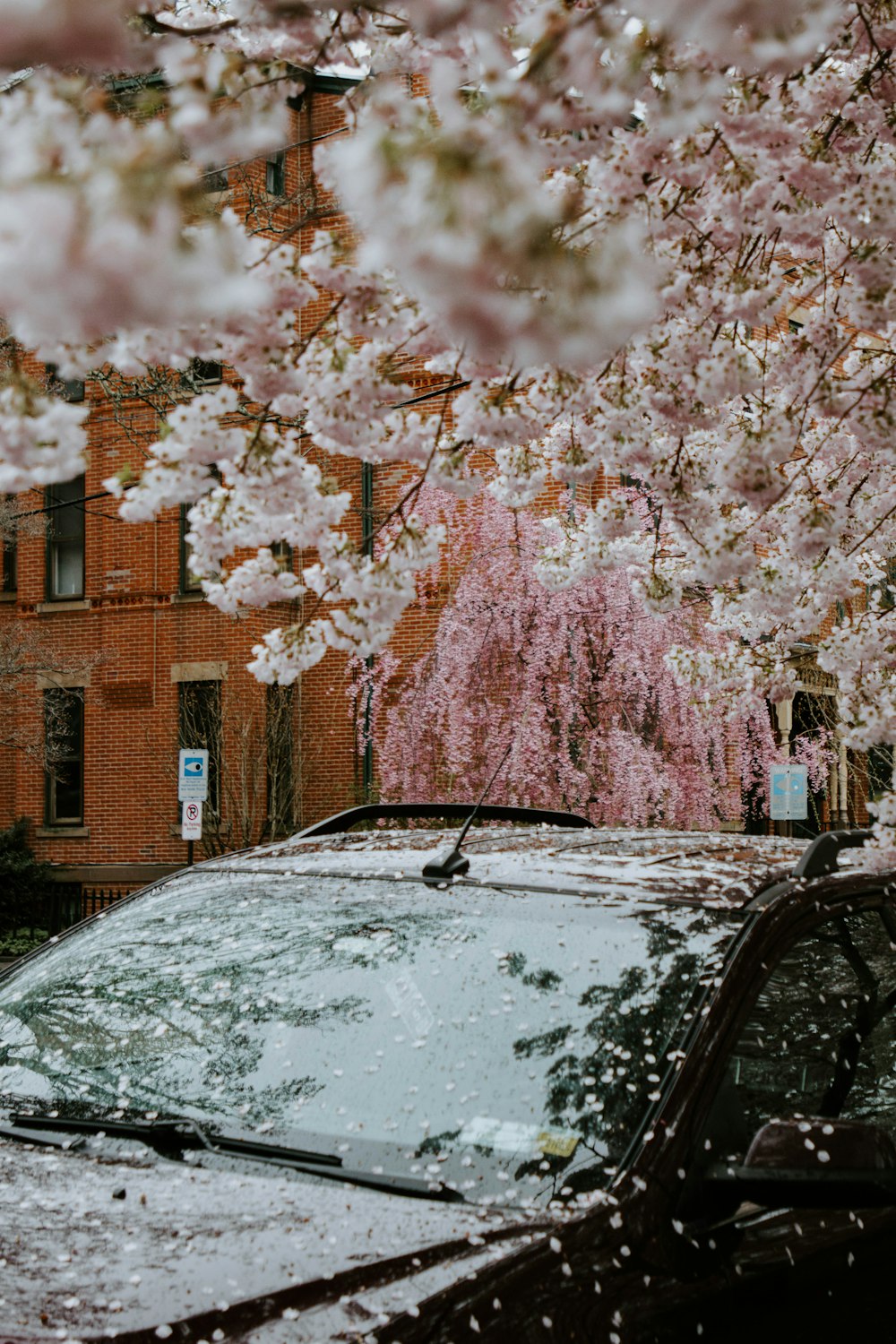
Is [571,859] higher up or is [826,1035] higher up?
[571,859]

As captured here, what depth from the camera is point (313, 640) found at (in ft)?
14.2

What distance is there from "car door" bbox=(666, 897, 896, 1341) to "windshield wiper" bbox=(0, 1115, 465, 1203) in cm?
46

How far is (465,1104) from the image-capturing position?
9.13ft

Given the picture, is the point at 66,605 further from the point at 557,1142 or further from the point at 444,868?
the point at 557,1142

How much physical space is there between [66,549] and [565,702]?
13.6 metres

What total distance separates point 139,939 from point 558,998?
3.46ft

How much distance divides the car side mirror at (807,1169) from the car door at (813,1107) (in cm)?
3

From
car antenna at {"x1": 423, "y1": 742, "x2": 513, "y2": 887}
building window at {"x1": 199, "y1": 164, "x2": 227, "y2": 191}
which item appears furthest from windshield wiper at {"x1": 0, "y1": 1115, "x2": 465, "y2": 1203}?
building window at {"x1": 199, "y1": 164, "x2": 227, "y2": 191}

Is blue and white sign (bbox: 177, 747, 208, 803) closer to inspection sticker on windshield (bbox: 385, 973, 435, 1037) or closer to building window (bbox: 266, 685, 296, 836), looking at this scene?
building window (bbox: 266, 685, 296, 836)

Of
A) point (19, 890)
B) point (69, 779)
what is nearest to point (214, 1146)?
point (19, 890)

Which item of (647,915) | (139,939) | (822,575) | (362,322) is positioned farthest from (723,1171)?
(822,575)

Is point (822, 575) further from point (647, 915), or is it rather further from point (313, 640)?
point (647, 915)

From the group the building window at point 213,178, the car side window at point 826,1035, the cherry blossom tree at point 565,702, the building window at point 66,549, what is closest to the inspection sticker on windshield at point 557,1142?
the car side window at point 826,1035

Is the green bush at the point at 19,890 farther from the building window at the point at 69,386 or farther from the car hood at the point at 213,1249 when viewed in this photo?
the car hood at the point at 213,1249
